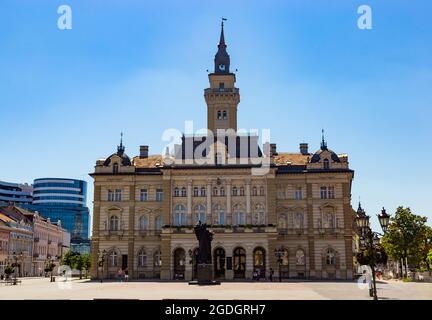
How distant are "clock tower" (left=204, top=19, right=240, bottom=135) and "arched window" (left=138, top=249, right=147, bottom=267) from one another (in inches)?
848

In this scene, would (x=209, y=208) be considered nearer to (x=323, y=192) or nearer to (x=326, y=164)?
(x=323, y=192)

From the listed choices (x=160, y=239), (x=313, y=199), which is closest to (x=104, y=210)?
(x=160, y=239)

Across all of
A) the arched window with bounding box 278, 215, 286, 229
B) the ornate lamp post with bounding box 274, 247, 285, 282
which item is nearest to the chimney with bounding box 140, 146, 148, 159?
the arched window with bounding box 278, 215, 286, 229

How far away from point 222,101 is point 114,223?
84.2 feet

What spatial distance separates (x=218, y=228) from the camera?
68625 mm

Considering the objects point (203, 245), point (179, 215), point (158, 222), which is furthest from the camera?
point (158, 222)

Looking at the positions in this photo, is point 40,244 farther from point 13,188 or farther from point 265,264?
point 13,188

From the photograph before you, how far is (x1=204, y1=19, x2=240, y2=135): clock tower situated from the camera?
270 ft

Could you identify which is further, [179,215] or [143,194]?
[143,194]

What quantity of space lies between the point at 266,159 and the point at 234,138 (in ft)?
21.6

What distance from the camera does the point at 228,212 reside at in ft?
233

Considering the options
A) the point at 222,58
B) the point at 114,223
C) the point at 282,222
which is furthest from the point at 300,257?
the point at 222,58
